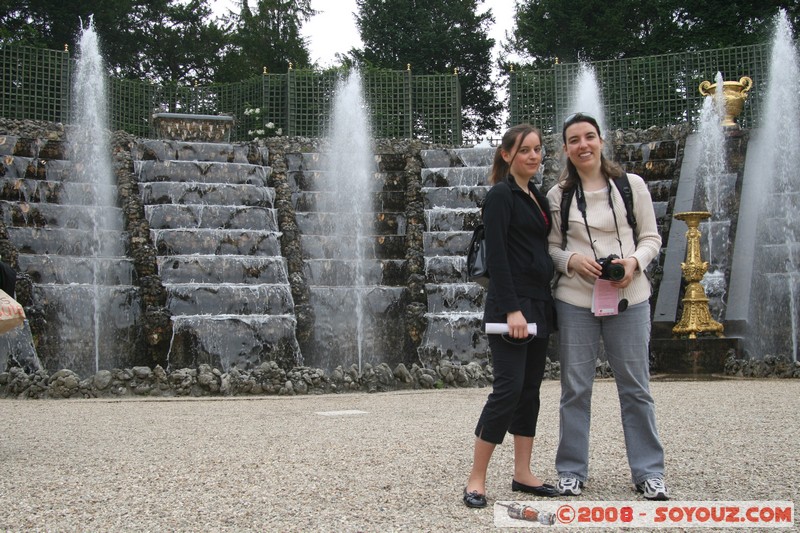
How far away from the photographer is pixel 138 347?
12.0m

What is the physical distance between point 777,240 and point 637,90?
28.1 feet

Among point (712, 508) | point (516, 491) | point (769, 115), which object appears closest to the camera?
point (712, 508)

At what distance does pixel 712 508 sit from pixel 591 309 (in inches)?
35.5

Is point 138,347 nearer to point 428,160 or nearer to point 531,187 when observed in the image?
point 428,160

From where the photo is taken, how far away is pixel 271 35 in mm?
35750

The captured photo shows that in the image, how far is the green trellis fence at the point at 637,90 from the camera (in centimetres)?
1880

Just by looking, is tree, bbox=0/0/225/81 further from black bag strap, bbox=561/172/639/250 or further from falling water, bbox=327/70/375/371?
black bag strap, bbox=561/172/639/250

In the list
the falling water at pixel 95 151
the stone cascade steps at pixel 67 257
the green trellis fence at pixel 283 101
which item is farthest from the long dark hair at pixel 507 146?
the green trellis fence at pixel 283 101

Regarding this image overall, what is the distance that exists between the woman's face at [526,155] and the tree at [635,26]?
24.6m

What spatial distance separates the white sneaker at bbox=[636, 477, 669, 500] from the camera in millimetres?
3254

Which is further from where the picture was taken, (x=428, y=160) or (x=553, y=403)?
(x=428, y=160)

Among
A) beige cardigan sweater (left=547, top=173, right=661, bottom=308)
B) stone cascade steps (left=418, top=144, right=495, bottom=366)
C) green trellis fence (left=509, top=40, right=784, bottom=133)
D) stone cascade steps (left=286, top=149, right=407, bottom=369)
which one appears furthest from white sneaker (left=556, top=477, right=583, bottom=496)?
green trellis fence (left=509, top=40, right=784, bottom=133)

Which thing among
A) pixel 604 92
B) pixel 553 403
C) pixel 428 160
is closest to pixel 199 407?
pixel 553 403

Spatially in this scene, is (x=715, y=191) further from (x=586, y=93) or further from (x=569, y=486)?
(x=569, y=486)
